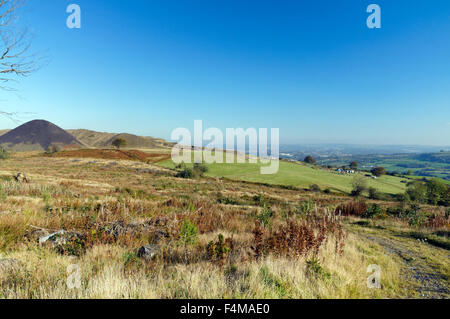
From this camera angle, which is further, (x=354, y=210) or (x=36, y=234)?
(x=354, y=210)

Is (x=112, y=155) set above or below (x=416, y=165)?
above

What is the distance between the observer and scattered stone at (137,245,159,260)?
4535 millimetres

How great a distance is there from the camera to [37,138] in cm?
12888

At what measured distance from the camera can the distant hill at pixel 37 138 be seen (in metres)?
121

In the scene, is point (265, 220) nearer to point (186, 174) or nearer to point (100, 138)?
point (186, 174)

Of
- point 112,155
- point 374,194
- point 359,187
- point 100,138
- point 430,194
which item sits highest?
point 100,138

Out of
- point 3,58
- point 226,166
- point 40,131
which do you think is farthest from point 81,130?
point 3,58

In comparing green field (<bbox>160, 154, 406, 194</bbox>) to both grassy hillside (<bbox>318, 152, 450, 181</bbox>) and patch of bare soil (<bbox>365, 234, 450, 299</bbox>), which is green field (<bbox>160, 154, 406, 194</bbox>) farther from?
grassy hillside (<bbox>318, 152, 450, 181</bbox>)

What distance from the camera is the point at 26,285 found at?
305 centimetres

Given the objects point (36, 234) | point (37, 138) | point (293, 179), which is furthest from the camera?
point (37, 138)

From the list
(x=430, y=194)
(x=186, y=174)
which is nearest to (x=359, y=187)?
(x=430, y=194)

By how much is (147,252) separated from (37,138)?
177 m

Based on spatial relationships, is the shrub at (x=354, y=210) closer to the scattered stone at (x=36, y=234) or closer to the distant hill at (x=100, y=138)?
the scattered stone at (x=36, y=234)
